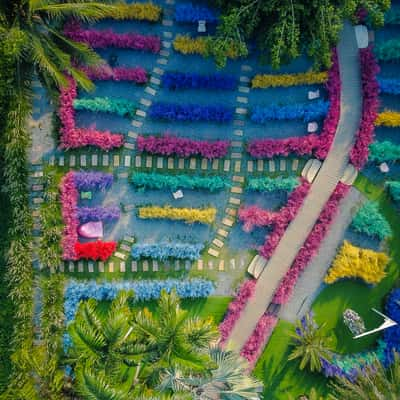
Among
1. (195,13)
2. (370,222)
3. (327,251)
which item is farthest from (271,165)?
(195,13)

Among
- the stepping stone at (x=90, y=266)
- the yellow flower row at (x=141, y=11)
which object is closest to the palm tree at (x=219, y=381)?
the stepping stone at (x=90, y=266)

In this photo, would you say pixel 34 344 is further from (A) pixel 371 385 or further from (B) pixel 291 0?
(B) pixel 291 0

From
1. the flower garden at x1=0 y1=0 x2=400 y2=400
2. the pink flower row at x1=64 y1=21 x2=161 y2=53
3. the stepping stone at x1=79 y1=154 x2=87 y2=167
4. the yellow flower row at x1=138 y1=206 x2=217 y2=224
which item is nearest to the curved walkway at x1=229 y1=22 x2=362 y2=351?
the flower garden at x1=0 y1=0 x2=400 y2=400

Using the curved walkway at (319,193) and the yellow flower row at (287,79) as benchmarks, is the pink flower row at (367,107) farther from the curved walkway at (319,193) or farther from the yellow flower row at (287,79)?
the yellow flower row at (287,79)

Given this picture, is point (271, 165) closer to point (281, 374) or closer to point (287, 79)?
point (287, 79)

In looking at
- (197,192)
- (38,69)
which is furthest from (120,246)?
(38,69)

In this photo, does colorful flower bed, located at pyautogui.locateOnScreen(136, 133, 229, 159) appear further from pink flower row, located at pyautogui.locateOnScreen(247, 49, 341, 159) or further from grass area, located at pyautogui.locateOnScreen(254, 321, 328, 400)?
grass area, located at pyautogui.locateOnScreen(254, 321, 328, 400)

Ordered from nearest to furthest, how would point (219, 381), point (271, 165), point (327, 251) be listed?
point (219, 381)
point (271, 165)
point (327, 251)
